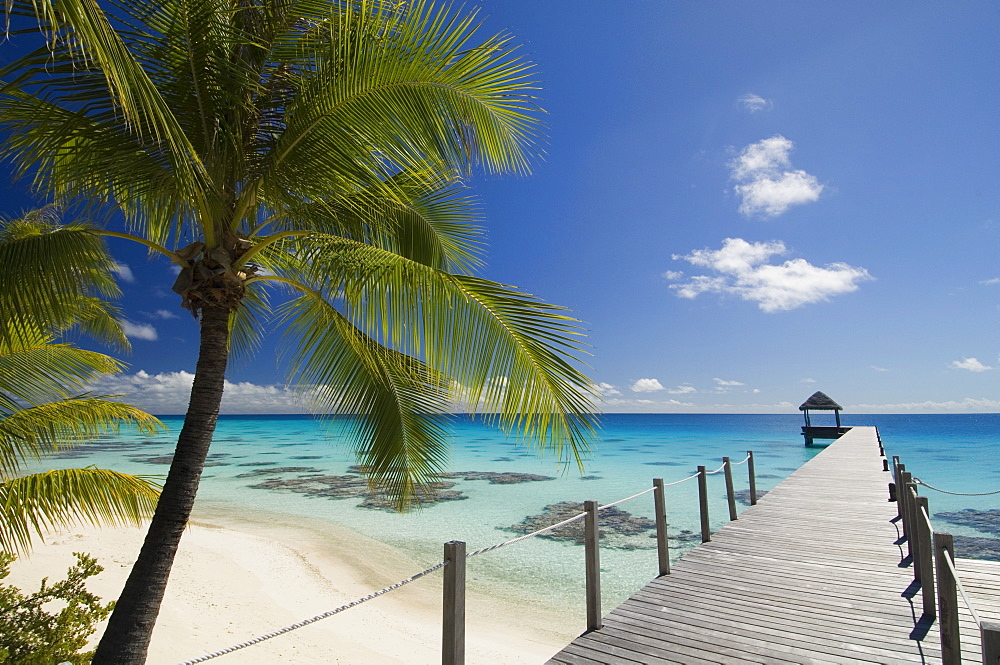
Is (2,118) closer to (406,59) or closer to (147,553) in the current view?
(406,59)

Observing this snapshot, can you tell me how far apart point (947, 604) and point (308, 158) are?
17.9ft

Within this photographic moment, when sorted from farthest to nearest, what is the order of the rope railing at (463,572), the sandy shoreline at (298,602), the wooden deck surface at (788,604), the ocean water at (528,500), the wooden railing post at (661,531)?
the ocean water at (528,500) → the sandy shoreline at (298,602) → the wooden railing post at (661,531) → the wooden deck surface at (788,604) → the rope railing at (463,572)

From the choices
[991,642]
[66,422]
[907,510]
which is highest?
[66,422]

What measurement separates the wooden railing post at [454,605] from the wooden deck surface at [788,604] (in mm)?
1142

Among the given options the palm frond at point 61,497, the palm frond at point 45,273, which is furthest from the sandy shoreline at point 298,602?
the palm frond at point 45,273

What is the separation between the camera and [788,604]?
5.16m

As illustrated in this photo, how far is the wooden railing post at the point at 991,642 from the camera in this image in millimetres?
2148

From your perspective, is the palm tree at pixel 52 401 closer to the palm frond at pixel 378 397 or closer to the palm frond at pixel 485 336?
the palm frond at pixel 378 397

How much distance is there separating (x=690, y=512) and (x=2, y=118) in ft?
59.7

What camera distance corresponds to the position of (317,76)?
414 cm

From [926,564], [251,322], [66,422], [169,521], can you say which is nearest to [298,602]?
[251,322]

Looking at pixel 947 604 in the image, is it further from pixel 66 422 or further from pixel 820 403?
pixel 820 403

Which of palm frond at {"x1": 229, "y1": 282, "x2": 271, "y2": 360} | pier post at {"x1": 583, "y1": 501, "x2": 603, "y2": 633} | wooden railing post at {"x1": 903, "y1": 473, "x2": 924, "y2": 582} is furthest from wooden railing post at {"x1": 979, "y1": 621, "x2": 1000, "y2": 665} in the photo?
palm frond at {"x1": 229, "y1": 282, "x2": 271, "y2": 360}

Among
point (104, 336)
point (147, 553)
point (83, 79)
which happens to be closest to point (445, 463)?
point (147, 553)
